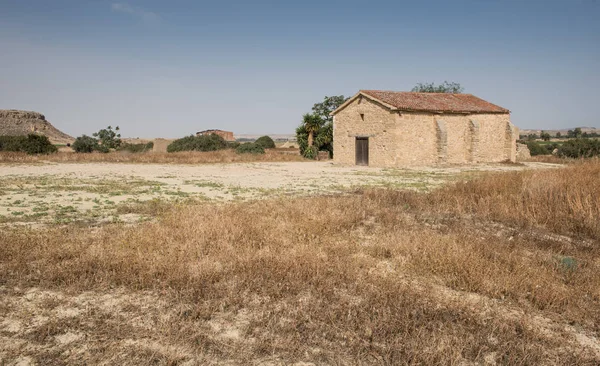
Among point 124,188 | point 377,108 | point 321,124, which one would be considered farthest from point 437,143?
point 124,188

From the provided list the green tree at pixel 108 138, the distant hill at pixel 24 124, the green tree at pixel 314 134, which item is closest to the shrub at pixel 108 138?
the green tree at pixel 108 138

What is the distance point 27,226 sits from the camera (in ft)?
25.8

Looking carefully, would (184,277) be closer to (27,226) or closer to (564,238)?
(27,226)

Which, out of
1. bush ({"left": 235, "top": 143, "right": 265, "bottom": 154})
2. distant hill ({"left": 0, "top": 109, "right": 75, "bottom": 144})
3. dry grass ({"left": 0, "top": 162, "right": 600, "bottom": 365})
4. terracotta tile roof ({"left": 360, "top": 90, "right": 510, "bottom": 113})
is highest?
distant hill ({"left": 0, "top": 109, "right": 75, "bottom": 144})

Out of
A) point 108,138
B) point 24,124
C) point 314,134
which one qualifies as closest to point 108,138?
point 108,138

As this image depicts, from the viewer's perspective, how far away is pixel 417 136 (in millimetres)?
29625

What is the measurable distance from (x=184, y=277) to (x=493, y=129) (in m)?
35.2

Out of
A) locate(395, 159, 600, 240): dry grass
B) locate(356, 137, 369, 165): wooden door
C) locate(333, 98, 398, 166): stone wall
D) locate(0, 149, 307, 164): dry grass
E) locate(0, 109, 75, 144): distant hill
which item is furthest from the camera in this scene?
locate(0, 109, 75, 144): distant hill

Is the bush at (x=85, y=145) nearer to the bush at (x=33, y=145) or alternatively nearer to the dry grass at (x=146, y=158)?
the bush at (x=33, y=145)

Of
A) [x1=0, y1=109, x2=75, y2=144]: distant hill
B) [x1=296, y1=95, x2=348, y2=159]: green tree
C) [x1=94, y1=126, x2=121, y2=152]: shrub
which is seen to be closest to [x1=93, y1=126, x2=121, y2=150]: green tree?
[x1=94, y1=126, x2=121, y2=152]: shrub

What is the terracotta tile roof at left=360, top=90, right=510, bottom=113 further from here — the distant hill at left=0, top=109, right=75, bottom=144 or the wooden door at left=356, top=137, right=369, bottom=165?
the distant hill at left=0, top=109, right=75, bottom=144

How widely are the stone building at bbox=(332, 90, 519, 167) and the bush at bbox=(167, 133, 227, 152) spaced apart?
23851 millimetres

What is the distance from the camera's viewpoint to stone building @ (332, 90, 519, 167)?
28781 millimetres

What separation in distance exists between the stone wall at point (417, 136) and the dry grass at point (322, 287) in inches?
816
